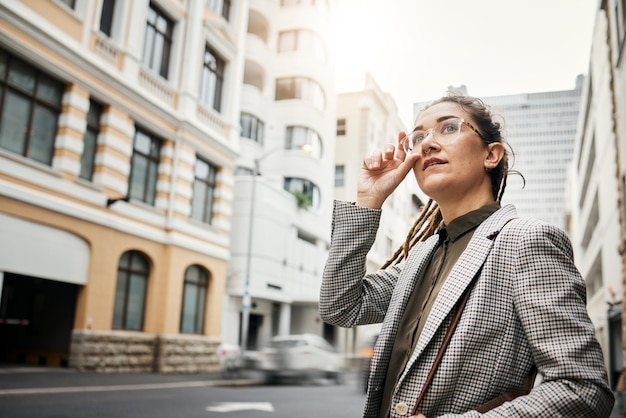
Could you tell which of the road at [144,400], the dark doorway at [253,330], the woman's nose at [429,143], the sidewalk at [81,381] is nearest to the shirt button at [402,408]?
the woman's nose at [429,143]

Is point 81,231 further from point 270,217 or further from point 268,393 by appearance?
point 270,217

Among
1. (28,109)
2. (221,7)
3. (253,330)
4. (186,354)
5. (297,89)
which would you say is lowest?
(186,354)

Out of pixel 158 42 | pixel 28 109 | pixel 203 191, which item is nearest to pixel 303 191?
pixel 203 191

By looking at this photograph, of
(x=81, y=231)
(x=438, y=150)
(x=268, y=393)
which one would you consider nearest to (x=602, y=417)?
(x=438, y=150)

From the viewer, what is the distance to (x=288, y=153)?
3312cm

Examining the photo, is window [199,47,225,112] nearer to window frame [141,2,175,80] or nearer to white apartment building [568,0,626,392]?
window frame [141,2,175,80]

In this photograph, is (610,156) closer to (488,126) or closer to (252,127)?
(252,127)

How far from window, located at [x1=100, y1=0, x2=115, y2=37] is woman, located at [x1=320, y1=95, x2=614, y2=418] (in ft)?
54.5

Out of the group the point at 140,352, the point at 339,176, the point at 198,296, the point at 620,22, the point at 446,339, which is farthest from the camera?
the point at 339,176

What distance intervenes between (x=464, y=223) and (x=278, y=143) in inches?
1227

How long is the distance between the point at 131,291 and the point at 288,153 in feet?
56.2

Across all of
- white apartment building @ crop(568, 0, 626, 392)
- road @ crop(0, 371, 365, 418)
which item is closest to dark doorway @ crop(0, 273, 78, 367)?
road @ crop(0, 371, 365, 418)

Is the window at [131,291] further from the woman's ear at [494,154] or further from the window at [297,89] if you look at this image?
the window at [297,89]

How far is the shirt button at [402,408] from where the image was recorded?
146 centimetres
